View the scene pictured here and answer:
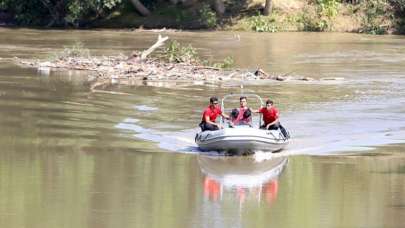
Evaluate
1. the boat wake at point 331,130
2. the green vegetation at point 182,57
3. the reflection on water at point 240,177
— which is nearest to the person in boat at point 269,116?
the boat wake at point 331,130

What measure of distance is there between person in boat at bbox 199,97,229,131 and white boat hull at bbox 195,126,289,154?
12.1 inches

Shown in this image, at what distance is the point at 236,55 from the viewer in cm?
4372

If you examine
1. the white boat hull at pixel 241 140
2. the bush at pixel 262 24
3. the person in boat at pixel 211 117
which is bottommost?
the white boat hull at pixel 241 140

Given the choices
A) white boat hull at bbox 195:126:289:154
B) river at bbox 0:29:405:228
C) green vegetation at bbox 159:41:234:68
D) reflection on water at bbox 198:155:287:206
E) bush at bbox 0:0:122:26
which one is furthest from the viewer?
bush at bbox 0:0:122:26

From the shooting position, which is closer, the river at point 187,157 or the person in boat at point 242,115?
the river at point 187,157

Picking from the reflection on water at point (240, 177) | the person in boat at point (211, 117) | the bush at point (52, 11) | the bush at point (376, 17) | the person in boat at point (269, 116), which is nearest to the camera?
the reflection on water at point (240, 177)

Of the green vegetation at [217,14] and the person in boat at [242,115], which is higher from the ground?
the green vegetation at [217,14]

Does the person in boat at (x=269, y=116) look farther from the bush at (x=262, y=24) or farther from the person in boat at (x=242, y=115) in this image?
the bush at (x=262, y=24)

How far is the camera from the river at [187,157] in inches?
528

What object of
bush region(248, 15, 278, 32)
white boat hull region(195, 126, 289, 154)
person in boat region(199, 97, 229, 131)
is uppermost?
bush region(248, 15, 278, 32)

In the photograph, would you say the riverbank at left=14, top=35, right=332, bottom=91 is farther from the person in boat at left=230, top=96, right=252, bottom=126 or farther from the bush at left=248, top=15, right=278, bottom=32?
the bush at left=248, top=15, right=278, bottom=32

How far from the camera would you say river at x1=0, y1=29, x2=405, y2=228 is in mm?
13414

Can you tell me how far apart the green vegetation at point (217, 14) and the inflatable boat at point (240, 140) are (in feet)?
133

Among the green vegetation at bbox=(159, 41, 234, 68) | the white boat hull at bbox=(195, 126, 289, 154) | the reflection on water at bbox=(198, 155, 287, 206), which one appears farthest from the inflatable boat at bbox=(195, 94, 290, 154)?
the green vegetation at bbox=(159, 41, 234, 68)
